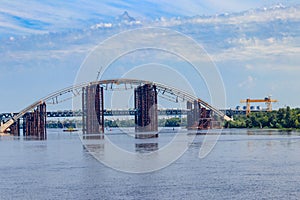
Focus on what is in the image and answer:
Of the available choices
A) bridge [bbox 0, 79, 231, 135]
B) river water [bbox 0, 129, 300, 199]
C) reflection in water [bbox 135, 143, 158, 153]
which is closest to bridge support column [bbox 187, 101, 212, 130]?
bridge [bbox 0, 79, 231, 135]

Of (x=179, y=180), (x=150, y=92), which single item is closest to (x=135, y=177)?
(x=179, y=180)

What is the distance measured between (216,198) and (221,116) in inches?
6135

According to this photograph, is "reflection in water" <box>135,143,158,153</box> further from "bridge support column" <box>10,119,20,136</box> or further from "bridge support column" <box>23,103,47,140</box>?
"bridge support column" <box>10,119,20,136</box>

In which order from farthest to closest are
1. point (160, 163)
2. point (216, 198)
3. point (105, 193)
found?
point (160, 163) < point (105, 193) < point (216, 198)

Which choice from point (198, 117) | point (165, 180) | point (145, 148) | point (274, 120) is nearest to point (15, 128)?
point (198, 117)

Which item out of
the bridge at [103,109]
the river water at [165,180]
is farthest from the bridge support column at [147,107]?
the river water at [165,180]

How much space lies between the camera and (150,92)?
149875 mm

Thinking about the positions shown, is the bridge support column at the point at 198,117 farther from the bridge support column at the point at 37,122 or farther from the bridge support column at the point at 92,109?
the bridge support column at the point at 37,122

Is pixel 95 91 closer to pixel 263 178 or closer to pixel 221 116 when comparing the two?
pixel 221 116

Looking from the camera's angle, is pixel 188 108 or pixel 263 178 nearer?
pixel 263 178

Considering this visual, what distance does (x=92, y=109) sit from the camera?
133m

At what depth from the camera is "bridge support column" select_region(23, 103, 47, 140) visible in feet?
489

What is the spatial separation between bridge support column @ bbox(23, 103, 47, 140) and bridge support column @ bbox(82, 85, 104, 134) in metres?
14.2

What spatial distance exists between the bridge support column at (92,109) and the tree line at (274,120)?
44733 mm
